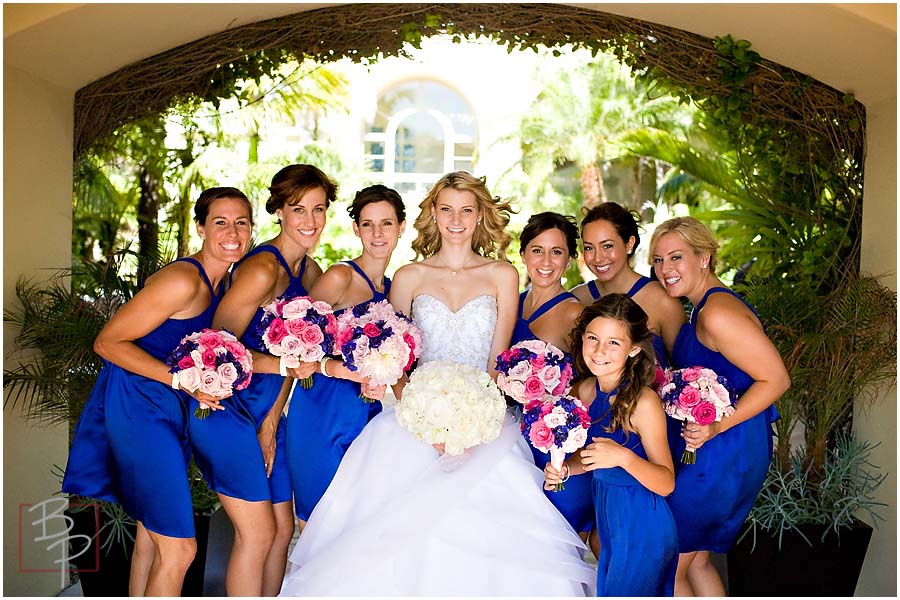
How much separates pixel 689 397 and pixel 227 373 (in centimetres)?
221

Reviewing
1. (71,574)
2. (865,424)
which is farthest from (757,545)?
(71,574)

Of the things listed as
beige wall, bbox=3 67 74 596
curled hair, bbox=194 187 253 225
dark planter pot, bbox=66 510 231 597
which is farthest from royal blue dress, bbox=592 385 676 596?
beige wall, bbox=3 67 74 596

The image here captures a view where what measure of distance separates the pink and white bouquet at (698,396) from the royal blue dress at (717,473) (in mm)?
318

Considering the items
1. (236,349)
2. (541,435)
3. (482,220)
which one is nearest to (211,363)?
(236,349)

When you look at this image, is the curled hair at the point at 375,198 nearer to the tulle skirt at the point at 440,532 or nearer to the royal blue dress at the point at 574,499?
the tulle skirt at the point at 440,532

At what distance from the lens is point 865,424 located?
6.06m

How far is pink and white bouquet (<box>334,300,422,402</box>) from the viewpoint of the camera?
4375mm

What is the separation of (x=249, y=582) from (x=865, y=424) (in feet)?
13.8

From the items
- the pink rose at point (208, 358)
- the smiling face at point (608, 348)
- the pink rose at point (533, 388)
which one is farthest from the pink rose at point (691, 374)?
the pink rose at point (208, 358)

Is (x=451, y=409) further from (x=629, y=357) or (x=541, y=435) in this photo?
(x=629, y=357)

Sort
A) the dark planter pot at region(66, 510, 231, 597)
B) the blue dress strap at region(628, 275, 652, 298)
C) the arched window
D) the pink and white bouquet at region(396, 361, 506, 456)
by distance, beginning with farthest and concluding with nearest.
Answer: the arched window → the dark planter pot at region(66, 510, 231, 597) → the blue dress strap at region(628, 275, 652, 298) → the pink and white bouquet at region(396, 361, 506, 456)

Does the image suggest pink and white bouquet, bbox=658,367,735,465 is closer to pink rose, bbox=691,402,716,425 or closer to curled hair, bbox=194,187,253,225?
pink rose, bbox=691,402,716,425

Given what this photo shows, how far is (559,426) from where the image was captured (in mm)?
3934

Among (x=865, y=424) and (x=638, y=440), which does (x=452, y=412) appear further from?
(x=865, y=424)
